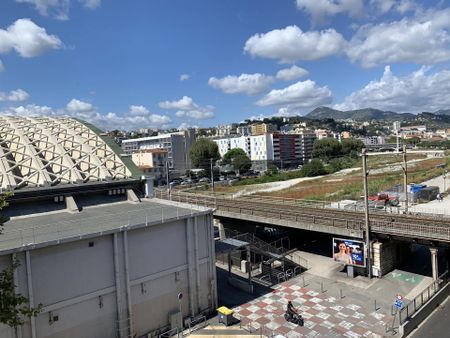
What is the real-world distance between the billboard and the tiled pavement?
4062 millimetres

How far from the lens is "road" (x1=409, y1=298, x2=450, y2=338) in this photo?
60.6 feet

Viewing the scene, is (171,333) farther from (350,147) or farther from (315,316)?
(350,147)

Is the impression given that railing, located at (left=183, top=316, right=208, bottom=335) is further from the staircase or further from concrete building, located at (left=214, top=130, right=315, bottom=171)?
concrete building, located at (left=214, top=130, right=315, bottom=171)

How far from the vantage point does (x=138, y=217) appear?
21438 mm

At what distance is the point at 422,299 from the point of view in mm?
21250

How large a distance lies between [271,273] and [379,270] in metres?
8.63

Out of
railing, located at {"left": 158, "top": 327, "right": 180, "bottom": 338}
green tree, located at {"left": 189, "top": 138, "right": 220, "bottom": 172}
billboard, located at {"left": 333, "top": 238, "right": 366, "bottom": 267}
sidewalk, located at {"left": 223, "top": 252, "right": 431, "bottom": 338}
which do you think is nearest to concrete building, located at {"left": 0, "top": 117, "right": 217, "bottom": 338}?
railing, located at {"left": 158, "top": 327, "right": 180, "bottom": 338}

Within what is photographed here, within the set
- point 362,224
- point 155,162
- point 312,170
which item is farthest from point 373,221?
point 155,162

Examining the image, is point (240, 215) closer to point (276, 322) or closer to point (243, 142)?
point (276, 322)

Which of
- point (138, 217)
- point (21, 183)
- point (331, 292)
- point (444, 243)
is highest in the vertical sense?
point (21, 183)

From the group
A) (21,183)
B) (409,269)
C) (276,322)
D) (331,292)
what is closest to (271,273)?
(331,292)

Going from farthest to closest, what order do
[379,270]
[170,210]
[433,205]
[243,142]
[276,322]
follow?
1. [243,142]
2. [433,205]
3. [379,270]
4. [170,210]
5. [276,322]

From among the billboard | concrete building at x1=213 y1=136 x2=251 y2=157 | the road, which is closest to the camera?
the road

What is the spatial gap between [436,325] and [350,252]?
8.34 metres
